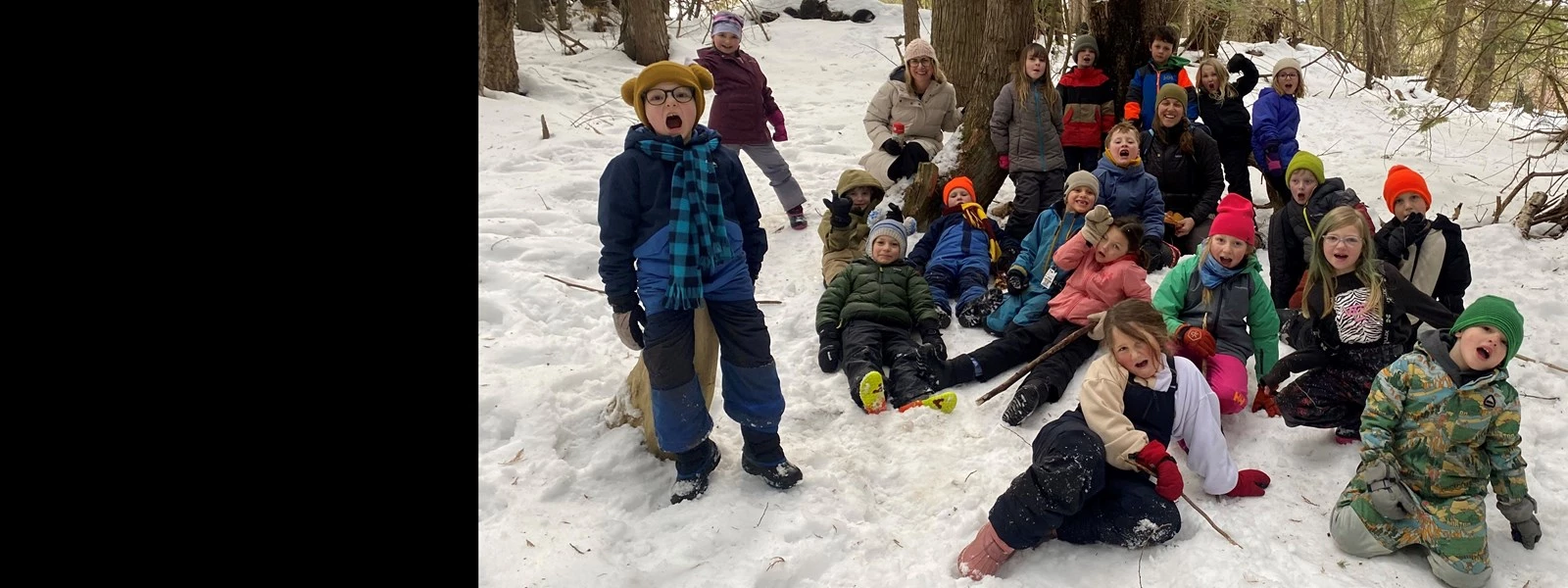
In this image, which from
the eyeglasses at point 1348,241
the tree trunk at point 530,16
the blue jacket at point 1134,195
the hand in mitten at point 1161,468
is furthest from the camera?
the tree trunk at point 530,16

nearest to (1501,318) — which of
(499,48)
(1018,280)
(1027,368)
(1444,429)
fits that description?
(1444,429)

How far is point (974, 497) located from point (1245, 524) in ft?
3.22

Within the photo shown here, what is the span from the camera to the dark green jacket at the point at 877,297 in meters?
5.04

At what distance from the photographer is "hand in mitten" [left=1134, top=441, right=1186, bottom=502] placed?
10.6 feet

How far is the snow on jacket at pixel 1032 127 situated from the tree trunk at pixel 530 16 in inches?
345

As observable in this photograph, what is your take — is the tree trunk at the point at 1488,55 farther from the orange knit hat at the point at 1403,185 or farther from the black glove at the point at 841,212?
the black glove at the point at 841,212

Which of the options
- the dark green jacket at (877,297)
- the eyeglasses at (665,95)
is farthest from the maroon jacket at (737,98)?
the eyeglasses at (665,95)

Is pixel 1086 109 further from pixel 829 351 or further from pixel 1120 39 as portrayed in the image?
pixel 829 351

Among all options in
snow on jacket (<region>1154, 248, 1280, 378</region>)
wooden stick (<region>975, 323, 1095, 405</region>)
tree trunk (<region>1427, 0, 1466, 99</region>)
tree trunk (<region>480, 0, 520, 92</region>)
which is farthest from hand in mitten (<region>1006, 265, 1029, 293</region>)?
tree trunk (<region>480, 0, 520, 92</region>)

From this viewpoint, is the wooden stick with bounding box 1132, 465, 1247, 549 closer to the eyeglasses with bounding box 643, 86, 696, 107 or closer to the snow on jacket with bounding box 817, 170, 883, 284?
the eyeglasses with bounding box 643, 86, 696, 107

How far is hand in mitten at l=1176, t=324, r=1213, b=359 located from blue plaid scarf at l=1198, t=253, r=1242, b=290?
0.26 meters

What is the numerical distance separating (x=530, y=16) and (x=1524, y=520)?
12.7 meters

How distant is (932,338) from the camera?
195 inches
